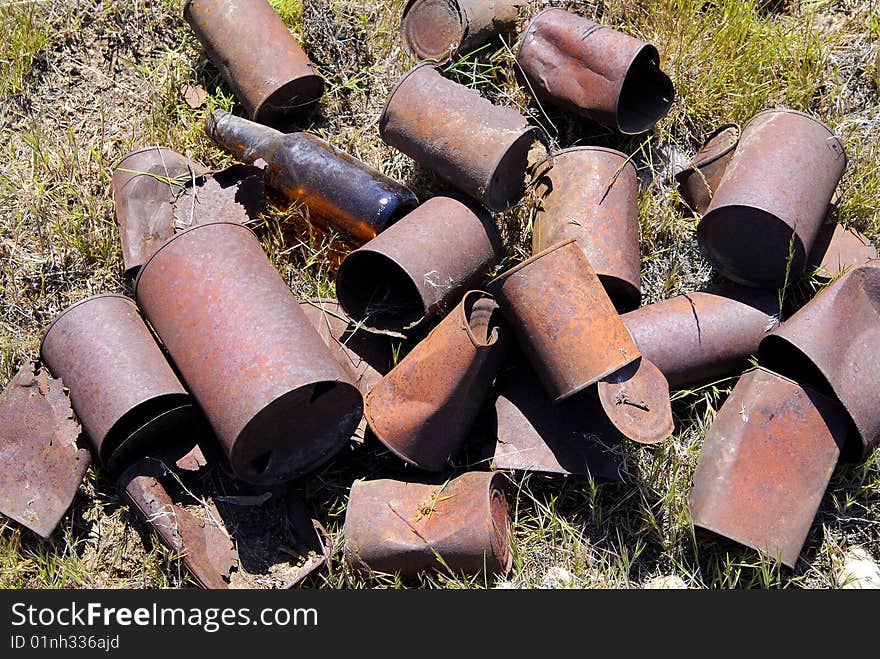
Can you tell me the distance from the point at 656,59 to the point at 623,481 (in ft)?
5.81

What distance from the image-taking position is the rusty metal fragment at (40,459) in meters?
2.96

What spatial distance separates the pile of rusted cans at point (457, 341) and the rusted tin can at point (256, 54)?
0.70 feet

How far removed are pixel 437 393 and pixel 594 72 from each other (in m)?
1.50

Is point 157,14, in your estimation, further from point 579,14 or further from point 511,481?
point 511,481

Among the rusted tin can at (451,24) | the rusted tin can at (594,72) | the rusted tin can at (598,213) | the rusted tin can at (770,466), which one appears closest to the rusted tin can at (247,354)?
the rusted tin can at (598,213)

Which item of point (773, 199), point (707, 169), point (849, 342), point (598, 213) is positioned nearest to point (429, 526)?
point (598, 213)

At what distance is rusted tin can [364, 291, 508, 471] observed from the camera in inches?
115

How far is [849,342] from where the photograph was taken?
→ 9.47 feet

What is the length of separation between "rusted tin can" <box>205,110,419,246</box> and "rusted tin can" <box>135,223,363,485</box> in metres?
0.42

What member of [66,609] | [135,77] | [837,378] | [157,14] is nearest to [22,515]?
[66,609]

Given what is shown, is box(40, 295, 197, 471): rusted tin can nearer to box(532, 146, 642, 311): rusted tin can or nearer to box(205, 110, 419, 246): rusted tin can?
box(205, 110, 419, 246): rusted tin can

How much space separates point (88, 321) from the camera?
117 inches

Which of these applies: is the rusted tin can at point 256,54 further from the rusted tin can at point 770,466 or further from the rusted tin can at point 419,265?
the rusted tin can at point 770,466

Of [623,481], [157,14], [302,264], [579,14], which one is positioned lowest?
[623,481]
